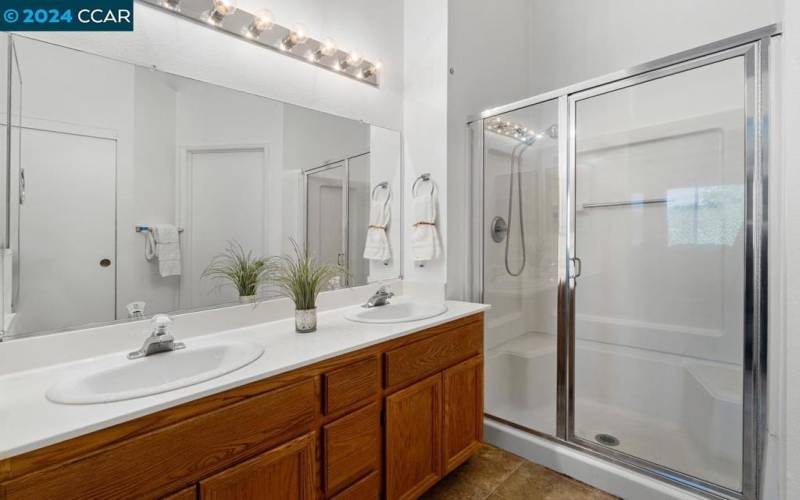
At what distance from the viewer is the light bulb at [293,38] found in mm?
1747

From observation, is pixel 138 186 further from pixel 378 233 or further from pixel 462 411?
pixel 462 411

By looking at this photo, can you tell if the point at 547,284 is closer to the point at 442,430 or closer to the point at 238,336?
the point at 442,430

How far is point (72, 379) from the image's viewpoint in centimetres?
98

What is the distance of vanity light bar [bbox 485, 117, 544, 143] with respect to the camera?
2.17 m

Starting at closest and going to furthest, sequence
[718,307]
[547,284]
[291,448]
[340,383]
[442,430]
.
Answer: [291,448], [340,383], [442,430], [718,307], [547,284]

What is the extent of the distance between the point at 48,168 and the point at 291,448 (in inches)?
45.8

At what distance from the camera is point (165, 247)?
1.41 meters

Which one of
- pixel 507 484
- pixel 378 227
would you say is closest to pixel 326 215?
pixel 378 227

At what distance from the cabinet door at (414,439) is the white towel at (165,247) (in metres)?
0.98

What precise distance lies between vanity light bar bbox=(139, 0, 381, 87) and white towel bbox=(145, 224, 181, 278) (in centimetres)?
85

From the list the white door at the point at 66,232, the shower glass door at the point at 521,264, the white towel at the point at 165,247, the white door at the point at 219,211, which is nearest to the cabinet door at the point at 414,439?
the shower glass door at the point at 521,264

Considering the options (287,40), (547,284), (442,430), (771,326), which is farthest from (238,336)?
(771,326)

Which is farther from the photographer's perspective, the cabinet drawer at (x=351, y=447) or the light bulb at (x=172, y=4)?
the light bulb at (x=172, y=4)

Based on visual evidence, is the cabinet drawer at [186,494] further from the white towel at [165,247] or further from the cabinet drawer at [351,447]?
the white towel at [165,247]
